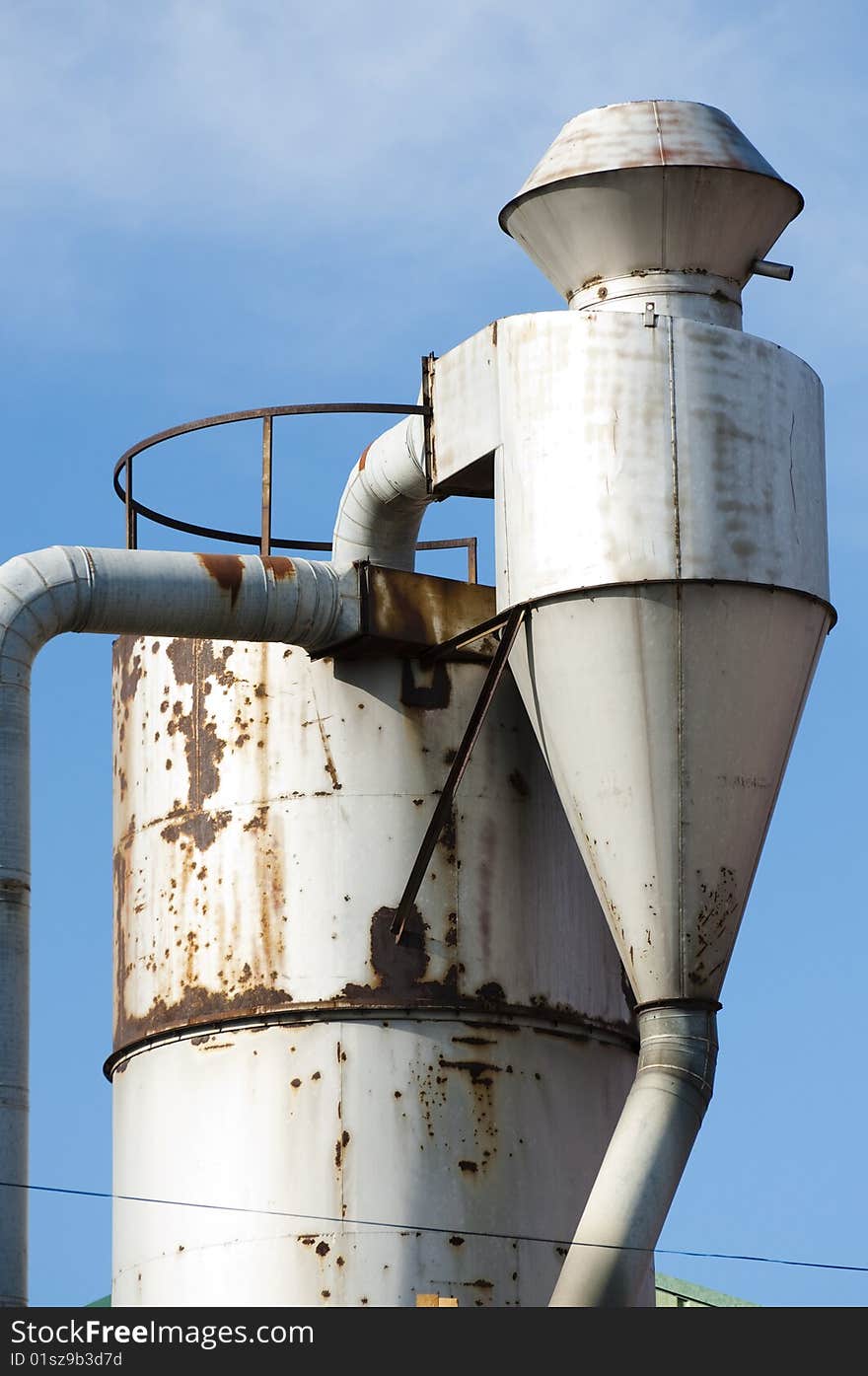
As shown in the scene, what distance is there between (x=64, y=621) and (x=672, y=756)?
428cm

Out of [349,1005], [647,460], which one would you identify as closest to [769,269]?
[647,460]

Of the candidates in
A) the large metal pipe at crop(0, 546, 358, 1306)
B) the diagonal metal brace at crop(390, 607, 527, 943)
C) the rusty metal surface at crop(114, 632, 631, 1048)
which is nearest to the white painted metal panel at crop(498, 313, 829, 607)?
the diagonal metal brace at crop(390, 607, 527, 943)

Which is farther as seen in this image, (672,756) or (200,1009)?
(200,1009)

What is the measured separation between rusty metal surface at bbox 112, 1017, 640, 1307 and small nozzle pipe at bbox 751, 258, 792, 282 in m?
5.65

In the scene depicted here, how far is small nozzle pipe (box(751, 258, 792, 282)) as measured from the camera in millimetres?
19703

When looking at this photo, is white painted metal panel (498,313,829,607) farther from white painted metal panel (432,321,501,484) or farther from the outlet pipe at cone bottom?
the outlet pipe at cone bottom

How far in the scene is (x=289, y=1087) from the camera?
19.6m

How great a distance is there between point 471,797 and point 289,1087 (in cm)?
247

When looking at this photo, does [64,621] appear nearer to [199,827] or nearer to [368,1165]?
[199,827]

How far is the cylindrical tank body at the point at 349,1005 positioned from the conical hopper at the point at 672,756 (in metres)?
1.65

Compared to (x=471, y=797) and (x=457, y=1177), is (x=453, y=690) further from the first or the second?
(x=457, y=1177)

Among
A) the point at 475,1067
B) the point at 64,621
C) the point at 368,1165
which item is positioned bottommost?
the point at 368,1165

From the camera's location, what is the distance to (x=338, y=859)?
19938mm

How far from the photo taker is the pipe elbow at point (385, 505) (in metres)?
20.5
